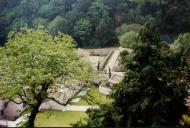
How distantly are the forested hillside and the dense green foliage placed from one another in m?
35.9

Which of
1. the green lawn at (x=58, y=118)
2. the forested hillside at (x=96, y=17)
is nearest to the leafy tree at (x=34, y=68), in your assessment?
the green lawn at (x=58, y=118)

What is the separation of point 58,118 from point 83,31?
29.0m

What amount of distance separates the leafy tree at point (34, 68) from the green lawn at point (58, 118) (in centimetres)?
648

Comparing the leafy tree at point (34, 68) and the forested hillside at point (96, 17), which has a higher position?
the leafy tree at point (34, 68)

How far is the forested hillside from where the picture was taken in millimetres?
52250

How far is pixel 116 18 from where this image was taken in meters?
55.0

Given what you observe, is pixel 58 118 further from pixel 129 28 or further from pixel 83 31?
pixel 83 31

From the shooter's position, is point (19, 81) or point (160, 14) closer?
point (19, 81)

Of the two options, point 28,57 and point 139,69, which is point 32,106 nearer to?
point 28,57

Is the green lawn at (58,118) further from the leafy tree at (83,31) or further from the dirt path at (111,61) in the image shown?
the leafy tree at (83,31)

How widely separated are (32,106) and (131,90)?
460 centimetres

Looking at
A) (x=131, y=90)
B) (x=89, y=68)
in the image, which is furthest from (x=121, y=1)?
(x=131, y=90)

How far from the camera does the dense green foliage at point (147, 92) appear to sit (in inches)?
532

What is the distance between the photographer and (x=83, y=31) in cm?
5256
